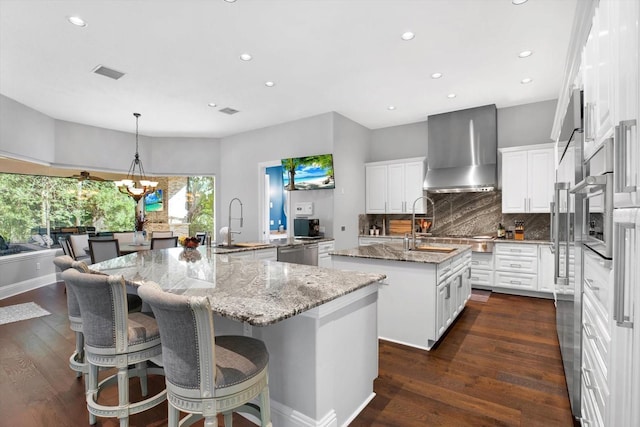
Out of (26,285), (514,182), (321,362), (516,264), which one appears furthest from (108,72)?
(516,264)

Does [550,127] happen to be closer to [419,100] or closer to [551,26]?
[419,100]

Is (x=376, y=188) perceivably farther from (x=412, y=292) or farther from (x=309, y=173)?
(x=412, y=292)

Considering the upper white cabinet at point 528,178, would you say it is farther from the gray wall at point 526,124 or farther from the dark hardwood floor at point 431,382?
the dark hardwood floor at point 431,382

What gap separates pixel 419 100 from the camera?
16.8ft

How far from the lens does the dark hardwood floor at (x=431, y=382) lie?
2.03m

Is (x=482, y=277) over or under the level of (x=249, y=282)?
under

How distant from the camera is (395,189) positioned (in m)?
6.16

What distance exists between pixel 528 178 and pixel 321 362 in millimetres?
4819

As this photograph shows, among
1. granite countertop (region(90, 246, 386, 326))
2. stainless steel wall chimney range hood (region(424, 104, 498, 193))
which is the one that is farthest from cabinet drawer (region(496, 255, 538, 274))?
granite countertop (region(90, 246, 386, 326))

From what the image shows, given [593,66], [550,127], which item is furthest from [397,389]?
[550,127]

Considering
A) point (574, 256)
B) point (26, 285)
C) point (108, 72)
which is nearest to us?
point (574, 256)

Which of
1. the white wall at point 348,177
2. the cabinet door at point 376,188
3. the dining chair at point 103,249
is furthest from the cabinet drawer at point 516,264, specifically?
the dining chair at point 103,249

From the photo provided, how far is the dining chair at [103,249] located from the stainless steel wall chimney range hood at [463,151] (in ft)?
17.0

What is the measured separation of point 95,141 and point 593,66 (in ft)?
25.6
